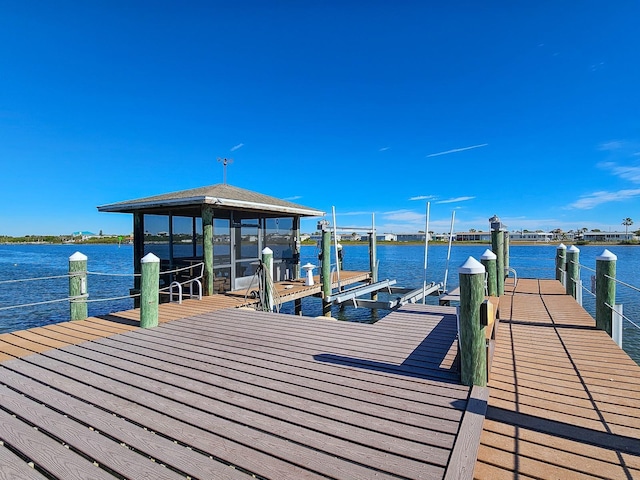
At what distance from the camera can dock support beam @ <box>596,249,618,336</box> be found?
4883 millimetres

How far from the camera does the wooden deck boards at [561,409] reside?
6.48ft

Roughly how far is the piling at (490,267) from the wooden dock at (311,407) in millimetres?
1976

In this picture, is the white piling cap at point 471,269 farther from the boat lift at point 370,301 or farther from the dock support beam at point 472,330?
the boat lift at point 370,301

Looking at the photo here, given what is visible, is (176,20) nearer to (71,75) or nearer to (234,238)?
(71,75)

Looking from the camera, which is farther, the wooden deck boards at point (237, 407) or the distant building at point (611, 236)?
the distant building at point (611, 236)

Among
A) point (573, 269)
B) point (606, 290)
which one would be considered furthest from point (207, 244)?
point (573, 269)

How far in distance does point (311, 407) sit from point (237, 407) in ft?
1.96

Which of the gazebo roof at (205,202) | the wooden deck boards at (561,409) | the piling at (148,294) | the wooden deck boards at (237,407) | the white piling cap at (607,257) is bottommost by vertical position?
the wooden deck boards at (561,409)

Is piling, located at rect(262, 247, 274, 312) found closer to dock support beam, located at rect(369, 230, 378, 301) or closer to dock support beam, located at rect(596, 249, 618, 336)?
dock support beam, located at rect(369, 230, 378, 301)

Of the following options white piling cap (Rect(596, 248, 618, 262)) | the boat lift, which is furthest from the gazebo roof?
white piling cap (Rect(596, 248, 618, 262))

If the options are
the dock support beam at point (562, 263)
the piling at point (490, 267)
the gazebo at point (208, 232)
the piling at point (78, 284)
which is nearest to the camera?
the piling at point (78, 284)

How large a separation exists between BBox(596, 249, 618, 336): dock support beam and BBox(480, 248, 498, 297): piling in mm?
1600

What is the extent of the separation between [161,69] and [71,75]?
3.91 metres

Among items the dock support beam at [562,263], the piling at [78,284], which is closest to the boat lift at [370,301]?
the dock support beam at [562,263]
